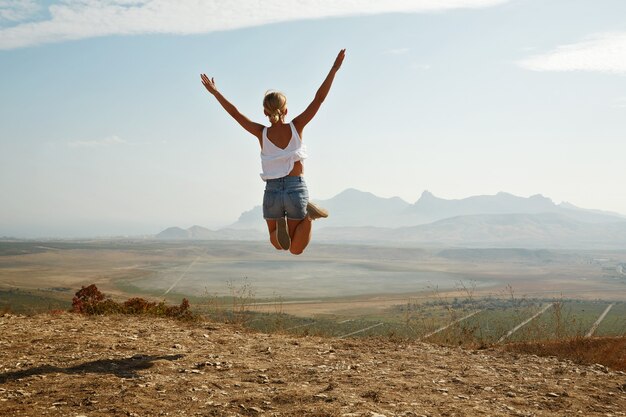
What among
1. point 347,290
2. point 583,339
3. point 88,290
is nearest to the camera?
point 583,339

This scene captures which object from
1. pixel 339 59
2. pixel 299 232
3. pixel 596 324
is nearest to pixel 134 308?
pixel 299 232

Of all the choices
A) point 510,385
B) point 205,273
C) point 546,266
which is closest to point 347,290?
point 205,273

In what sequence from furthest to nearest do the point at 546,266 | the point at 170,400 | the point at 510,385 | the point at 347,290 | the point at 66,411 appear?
the point at 546,266 → the point at 347,290 → the point at 510,385 → the point at 170,400 → the point at 66,411

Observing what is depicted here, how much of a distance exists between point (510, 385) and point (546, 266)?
650 ft

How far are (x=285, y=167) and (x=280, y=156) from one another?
150mm

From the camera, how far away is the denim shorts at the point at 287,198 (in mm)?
7207

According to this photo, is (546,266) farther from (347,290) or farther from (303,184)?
(303,184)

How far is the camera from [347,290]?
117688 millimetres

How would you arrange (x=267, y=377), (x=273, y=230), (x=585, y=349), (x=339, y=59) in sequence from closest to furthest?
(x=267, y=377)
(x=339, y=59)
(x=273, y=230)
(x=585, y=349)

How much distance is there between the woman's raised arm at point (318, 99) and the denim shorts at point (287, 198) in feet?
2.24

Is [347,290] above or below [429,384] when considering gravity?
below

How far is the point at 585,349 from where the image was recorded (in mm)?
9344

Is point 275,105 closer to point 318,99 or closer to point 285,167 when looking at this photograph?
point 318,99

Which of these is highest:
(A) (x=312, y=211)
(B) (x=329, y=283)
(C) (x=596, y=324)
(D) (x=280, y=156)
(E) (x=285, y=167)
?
(D) (x=280, y=156)
